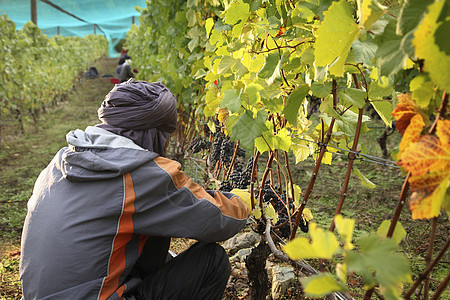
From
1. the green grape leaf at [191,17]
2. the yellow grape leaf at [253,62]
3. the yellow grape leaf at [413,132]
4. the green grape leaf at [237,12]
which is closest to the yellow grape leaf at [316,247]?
the yellow grape leaf at [413,132]

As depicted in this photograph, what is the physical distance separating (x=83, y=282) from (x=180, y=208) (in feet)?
1.44

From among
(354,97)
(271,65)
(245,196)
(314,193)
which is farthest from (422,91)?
(314,193)

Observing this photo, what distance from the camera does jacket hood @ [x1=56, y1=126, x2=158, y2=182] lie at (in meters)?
1.38

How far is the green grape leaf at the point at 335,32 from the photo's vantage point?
0.79 metres

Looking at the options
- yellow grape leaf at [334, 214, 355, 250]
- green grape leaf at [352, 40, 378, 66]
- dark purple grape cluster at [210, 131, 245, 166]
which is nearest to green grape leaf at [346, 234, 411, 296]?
yellow grape leaf at [334, 214, 355, 250]

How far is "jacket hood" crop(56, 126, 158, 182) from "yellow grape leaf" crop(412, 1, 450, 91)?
1042 millimetres

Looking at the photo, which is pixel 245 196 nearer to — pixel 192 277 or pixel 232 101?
pixel 192 277

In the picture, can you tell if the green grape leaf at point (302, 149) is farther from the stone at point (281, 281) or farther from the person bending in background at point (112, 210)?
the stone at point (281, 281)

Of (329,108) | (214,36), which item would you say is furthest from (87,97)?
(329,108)

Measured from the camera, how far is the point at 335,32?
0.81 meters

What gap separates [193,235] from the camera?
1499mm

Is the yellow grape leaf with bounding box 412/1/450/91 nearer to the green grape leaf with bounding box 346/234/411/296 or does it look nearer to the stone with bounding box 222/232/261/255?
the green grape leaf with bounding box 346/234/411/296

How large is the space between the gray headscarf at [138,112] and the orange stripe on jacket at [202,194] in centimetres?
19

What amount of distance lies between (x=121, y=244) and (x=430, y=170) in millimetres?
1151
